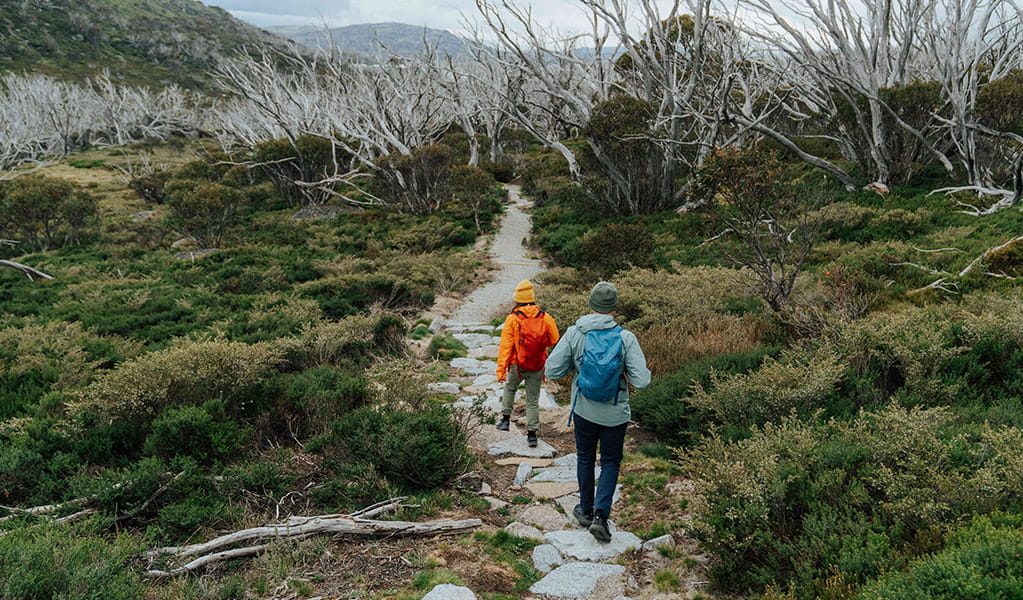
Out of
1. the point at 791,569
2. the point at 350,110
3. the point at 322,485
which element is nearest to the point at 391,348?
the point at 322,485

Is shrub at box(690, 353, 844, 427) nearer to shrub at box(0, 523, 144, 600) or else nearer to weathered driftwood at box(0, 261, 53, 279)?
shrub at box(0, 523, 144, 600)

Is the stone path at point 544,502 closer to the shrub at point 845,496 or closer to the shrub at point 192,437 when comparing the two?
the shrub at point 845,496

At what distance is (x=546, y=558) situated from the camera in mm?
3303

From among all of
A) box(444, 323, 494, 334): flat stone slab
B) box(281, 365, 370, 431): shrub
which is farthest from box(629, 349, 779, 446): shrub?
box(444, 323, 494, 334): flat stone slab

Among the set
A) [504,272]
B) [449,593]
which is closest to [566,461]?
[449,593]

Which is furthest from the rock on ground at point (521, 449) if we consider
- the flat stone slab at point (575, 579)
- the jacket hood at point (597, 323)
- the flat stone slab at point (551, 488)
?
the jacket hood at point (597, 323)

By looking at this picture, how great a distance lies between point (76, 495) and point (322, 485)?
5.10 feet

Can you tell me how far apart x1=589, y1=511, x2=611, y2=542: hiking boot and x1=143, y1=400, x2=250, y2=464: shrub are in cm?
295

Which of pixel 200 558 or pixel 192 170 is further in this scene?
pixel 192 170

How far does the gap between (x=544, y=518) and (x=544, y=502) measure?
26 centimetres

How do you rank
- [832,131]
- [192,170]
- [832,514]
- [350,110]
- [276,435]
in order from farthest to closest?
[192,170] < [350,110] < [832,131] < [276,435] < [832,514]

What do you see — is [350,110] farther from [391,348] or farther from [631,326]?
[631,326]

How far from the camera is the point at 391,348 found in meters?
8.21

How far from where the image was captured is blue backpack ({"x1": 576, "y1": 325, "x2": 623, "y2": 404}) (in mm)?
3379
